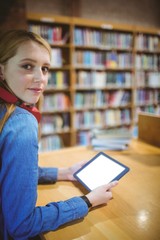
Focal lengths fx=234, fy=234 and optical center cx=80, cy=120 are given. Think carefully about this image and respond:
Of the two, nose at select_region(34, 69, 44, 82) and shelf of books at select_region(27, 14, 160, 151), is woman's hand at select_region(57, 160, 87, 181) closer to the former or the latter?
nose at select_region(34, 69, 44, 82)

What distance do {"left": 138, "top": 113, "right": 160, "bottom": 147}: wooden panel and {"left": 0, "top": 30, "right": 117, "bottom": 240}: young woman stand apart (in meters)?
0.88

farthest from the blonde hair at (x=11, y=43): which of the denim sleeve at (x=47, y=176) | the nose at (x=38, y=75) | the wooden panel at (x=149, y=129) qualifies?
the wooden panel at (x=149, y=129)

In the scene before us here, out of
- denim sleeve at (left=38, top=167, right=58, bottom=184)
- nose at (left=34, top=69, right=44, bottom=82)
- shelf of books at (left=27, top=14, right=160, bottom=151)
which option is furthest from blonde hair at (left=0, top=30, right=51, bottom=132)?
shelf of books at (left=27, top=14, right=160, bottom=151)

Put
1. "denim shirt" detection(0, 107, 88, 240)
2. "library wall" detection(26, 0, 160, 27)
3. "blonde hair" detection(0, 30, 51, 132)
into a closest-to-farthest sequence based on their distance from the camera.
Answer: "denim shirt" detection(0, 107, 88, 240), "blonde hair" detection(0, 30, 51, 132), "library wall" detection(26, 0, 160, 27)

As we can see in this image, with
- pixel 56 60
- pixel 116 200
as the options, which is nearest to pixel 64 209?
pixel 116 200

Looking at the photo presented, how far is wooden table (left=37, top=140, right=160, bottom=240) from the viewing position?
791 mm

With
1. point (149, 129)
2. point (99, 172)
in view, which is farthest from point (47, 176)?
point (149, 129)

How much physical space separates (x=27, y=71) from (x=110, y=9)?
13.7ft

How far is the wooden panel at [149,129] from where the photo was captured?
1.72 metres

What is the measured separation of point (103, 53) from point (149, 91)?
51.7 inches

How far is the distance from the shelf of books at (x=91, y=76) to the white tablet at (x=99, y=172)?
2511mm

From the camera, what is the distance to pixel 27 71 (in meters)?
0.90

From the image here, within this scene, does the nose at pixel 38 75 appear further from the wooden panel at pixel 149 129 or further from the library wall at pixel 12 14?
the library wall at pixel 12 14

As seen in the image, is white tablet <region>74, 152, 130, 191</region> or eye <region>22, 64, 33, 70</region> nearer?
eye <region>22, 64, 33, 70</region>
